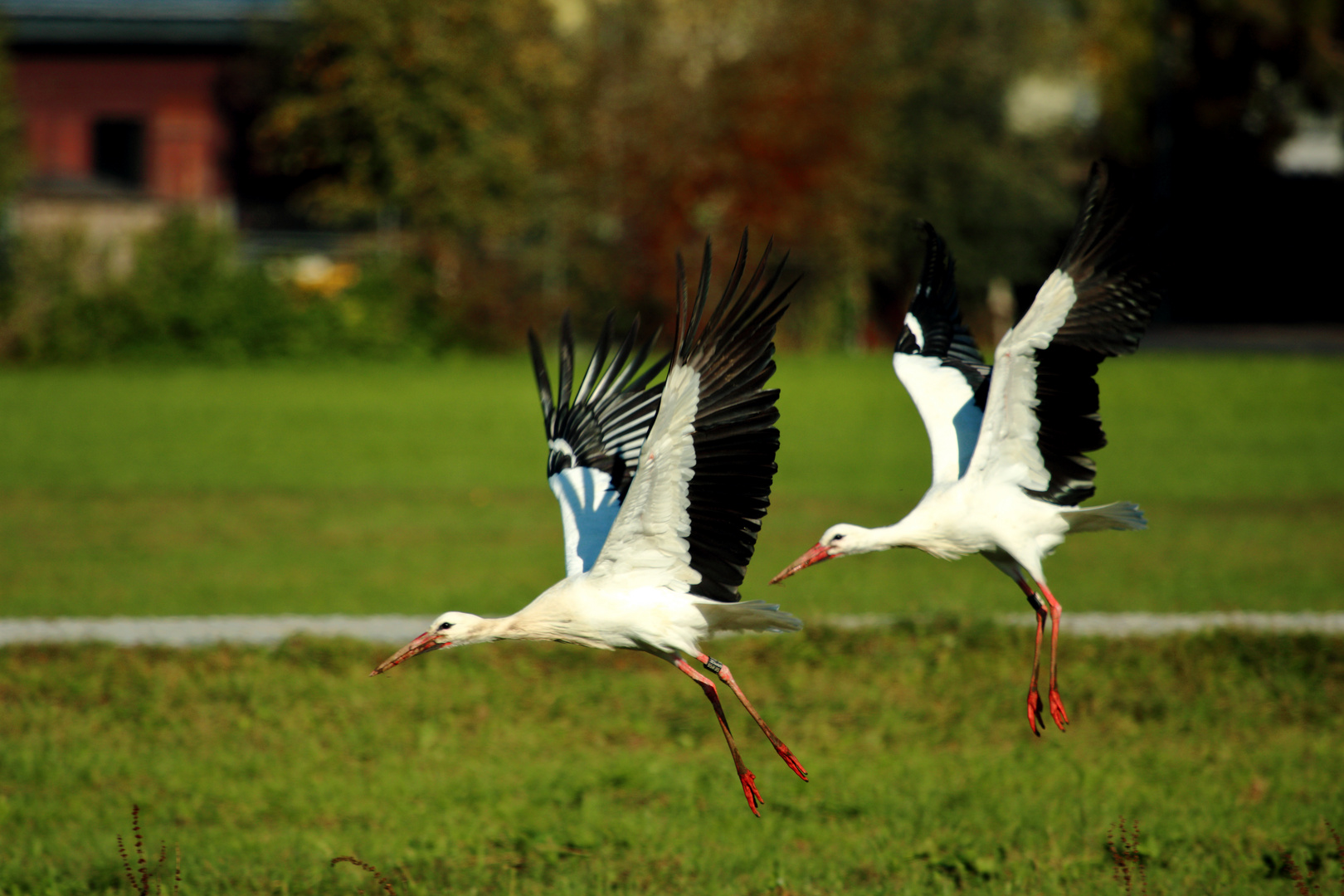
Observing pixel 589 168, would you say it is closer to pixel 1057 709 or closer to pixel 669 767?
pixel 669 767

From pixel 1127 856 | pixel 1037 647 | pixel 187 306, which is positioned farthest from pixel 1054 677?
pixel 187 306

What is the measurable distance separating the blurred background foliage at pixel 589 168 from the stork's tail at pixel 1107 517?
23118mm

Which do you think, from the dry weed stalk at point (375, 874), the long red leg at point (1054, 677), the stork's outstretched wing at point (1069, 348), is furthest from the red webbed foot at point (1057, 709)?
the dry weed stalk at point (375, 874)

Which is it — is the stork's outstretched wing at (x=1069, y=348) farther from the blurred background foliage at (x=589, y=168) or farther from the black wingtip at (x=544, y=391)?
the blurred background foliage at (x=589, y=168)

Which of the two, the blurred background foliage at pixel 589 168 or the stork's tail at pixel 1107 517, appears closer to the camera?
the stork's tail at pixel 1107 517

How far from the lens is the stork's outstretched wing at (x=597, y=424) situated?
5977 millimetres

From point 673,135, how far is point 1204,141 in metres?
15.2

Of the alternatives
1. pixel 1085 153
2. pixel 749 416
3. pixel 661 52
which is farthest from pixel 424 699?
pixel 1085 153

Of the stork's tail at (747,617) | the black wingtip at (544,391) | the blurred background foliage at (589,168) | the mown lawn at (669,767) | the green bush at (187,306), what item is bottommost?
the mown lawn at (669,767)

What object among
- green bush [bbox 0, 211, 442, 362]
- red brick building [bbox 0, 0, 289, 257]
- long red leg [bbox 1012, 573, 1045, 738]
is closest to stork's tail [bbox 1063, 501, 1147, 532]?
long red leg [bbox 1012, 573, 1045, 738]

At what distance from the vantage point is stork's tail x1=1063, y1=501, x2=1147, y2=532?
5.34 metres

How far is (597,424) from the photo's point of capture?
642 cm

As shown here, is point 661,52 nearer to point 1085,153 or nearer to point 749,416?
point 1085,153

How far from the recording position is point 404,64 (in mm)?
29562
